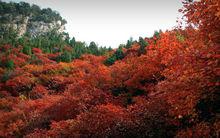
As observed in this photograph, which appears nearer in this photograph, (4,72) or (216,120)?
(216,120)

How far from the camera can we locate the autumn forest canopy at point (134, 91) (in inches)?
1031

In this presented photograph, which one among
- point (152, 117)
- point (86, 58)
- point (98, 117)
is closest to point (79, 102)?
point (98, 117)

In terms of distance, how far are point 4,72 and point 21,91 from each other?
56.0ft

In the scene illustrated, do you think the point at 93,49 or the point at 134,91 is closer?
the point at 134,91

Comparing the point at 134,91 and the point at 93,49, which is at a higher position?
the point at 93,49

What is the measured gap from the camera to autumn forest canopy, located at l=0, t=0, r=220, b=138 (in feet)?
85.9

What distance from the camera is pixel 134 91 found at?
60281 millimetres

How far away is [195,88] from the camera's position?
26.5 metres

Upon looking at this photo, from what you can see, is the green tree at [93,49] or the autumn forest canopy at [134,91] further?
the green tree at [93,49]

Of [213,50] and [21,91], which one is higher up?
[213,50]

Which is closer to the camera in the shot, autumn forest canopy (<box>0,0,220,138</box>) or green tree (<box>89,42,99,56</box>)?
autumn forest canopy (<box>0,0,220,138</box>)

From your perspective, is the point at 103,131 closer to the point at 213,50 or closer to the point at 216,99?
the point at 216,99

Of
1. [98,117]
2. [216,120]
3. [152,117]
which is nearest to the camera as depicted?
[216,120]

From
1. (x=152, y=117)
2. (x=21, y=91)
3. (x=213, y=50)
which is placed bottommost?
(x=21, y=91)
